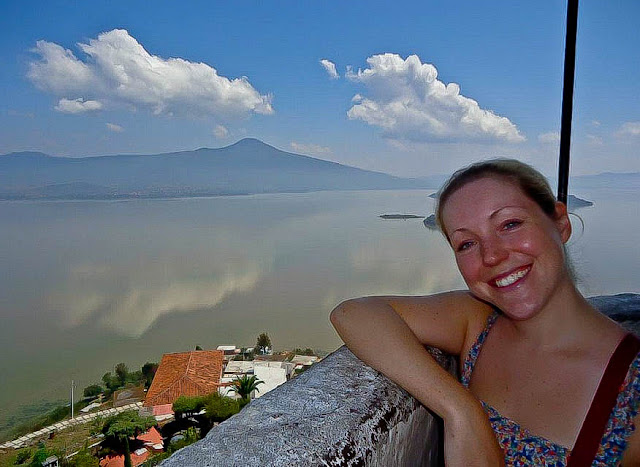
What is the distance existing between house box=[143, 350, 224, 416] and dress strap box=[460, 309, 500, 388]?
12.7 m

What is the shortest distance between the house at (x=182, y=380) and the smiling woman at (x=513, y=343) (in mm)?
12738

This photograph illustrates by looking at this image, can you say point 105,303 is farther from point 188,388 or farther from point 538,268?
point 538,268

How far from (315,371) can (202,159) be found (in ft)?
77.1

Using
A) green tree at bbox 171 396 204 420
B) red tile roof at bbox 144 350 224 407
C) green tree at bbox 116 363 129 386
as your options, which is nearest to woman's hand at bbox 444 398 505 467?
green tree at bbox 171 396 204 420

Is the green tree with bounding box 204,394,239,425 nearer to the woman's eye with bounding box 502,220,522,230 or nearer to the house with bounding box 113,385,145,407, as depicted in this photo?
the house with bounding box 113,385,145,407

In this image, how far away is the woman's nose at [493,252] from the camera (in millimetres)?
770

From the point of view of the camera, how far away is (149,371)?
16000mm

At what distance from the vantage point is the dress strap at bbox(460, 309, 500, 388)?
886 mm

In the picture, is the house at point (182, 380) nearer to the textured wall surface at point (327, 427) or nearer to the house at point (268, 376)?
the house at point (268, 376)

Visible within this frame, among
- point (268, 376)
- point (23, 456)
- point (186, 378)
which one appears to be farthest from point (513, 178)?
point (23, 456)

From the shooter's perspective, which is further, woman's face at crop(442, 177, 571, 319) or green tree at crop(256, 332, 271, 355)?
green tree at crop(256, 332, 271, 355)

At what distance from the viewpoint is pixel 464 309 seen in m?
0.90

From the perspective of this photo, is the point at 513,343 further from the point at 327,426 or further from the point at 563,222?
the point at 327,426

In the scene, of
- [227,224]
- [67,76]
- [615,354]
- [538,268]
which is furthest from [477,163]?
[67,76]
